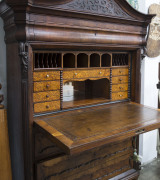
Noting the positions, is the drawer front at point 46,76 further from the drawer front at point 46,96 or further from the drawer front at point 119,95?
the drawer front at point 119,95

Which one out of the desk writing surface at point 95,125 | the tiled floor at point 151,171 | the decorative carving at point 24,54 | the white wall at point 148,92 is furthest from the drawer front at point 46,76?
the tiled floor at point 151,171

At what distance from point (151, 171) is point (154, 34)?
6.16 ft

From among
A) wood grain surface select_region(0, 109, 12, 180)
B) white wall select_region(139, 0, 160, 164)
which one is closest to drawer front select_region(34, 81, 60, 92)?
wood grain surface select_region(0, 109, 12, 180)

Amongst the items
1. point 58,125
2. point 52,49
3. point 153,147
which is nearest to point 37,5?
point 52,49

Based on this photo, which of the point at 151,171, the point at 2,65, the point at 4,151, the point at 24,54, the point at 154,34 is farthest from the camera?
the point at 151,171

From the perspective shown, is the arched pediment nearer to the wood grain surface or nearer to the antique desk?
the antique desk

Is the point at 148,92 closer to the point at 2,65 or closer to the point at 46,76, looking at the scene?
the point at 46,76

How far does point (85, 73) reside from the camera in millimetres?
2203

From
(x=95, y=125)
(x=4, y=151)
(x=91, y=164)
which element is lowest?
(x=91, y=164)

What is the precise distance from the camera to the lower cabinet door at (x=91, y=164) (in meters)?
2.09

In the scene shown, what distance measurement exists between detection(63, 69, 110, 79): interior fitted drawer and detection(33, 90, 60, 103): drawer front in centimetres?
18

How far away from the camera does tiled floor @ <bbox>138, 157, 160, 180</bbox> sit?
3.05 m

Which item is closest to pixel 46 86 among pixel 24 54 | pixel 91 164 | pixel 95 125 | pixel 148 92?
→ pixel 24 54

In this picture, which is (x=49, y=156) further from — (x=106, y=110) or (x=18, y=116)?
(x=106, y=110)
